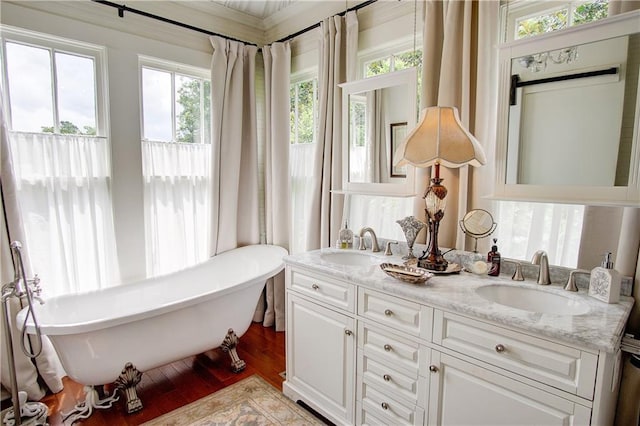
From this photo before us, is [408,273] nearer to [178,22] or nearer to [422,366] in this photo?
[422,366]

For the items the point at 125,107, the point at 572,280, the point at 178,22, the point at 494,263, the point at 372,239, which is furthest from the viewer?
the point at 178,22

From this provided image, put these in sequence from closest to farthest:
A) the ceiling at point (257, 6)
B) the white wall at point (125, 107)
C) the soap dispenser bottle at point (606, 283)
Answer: the soap dispenser bottle at point (606, 283) < the white wall at point (125, 107) < the ceiling at point (257, 6)

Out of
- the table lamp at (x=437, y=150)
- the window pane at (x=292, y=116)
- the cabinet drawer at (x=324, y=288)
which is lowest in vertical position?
the cabinet drawer at (x=324, y=288)

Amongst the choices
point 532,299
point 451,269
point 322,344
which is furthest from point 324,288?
point 532,299

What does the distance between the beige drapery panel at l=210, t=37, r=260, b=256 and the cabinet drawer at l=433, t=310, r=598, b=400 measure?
2185 millimetres

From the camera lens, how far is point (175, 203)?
293 cm

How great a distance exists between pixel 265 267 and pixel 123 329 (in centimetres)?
107

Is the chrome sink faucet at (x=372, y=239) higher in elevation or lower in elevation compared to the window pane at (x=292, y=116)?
lower

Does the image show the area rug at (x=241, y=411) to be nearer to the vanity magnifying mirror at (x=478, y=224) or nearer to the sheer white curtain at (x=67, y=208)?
the sheer white curtain at (x=67, y=208)

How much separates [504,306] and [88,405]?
91.7 inches

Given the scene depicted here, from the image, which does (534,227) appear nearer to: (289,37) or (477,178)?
(477,178)

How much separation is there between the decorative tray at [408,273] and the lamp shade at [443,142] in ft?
1.71

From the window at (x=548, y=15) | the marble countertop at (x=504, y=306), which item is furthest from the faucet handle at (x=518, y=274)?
the window at (x=548, y=15)

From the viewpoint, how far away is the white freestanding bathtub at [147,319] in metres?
1.86
